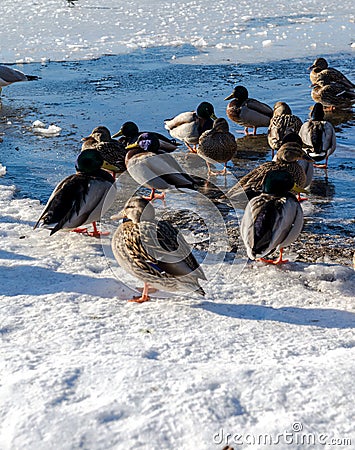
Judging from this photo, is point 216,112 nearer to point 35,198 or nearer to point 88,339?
point 35,198

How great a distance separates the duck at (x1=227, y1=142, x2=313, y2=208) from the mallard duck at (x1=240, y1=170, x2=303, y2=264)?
471 millimetres

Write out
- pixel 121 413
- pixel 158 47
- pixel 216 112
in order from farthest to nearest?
1. pixel 158 47
2. pixel 216 112
3. pixel 121 413

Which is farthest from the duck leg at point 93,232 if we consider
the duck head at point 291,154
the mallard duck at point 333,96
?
the mallard duck at point 333,96

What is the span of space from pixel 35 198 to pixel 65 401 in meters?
3.51

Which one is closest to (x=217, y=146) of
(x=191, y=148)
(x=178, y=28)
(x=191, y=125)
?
(x=191, y=125)

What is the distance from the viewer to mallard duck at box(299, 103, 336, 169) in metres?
6.62

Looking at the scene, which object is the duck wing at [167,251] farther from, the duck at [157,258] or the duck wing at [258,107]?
the duck wing at [258,107]

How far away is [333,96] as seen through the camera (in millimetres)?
9266

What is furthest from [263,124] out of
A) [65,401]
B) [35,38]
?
[35,38]

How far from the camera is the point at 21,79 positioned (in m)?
10.1

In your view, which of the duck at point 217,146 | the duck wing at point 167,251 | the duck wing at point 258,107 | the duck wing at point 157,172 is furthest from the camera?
the duck wing at point 258,107

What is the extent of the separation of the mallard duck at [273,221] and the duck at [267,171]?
47 cm
